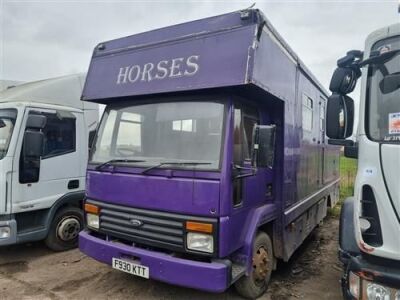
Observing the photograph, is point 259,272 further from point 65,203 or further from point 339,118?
point 65,203

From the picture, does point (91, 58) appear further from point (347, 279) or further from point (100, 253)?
point (347, 279)

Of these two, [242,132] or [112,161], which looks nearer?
[242,132]

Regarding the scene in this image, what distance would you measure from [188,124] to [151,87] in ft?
1.99

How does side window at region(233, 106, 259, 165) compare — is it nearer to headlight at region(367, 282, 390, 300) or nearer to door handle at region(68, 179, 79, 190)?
headlight at region(367, 282, 390, 300)

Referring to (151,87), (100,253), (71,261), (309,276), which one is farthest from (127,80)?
(309,276)

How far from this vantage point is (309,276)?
4.68m

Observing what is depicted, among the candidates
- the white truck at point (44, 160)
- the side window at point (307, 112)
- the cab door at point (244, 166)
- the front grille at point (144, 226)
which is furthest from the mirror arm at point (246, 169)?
the white truck at point (44, 160)

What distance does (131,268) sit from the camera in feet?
11.3

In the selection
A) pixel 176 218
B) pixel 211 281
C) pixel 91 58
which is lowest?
pixel 211 281

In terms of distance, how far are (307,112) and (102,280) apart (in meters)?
4.01

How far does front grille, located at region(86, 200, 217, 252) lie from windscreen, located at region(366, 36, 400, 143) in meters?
1.57

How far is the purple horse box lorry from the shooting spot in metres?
3.19

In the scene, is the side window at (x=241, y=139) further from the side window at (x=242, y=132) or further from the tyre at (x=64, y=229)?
the tyre at (x=64, y=229)

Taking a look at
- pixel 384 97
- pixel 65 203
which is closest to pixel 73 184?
pixel 65 203
